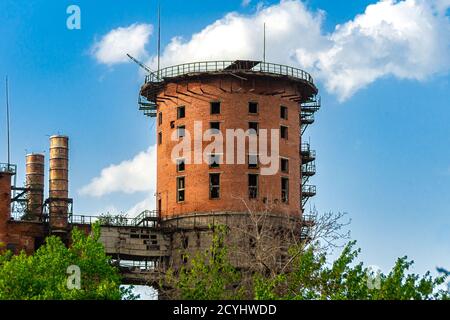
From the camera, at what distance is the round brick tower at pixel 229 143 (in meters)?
82.3

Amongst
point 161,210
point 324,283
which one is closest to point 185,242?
point 161,210

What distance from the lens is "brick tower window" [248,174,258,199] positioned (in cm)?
8231

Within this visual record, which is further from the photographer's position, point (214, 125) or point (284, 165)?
point (284, 165)

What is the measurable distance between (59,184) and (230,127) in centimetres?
1422

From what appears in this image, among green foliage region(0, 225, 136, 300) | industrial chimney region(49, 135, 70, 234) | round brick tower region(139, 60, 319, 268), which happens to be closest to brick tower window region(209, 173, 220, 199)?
round brick tower region(139, 60, 319, 268)

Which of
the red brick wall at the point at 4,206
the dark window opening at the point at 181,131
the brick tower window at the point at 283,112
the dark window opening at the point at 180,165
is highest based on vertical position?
the brick tower window at the point at 283,112

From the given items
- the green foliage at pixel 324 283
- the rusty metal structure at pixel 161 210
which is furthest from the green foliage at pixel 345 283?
the rusty metal structure at pixel 161 210

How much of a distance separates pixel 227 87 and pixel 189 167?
276 inches

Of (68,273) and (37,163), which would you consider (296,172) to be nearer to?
(37,163)

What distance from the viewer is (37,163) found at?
88.9m

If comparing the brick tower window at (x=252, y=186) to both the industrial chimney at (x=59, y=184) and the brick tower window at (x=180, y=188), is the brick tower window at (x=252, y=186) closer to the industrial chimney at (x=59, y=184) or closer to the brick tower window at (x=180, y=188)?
the brick tower window at (x=180, y=188)

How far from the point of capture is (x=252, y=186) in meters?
82.4

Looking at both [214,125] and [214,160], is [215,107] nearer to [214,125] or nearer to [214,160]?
[214,125]
